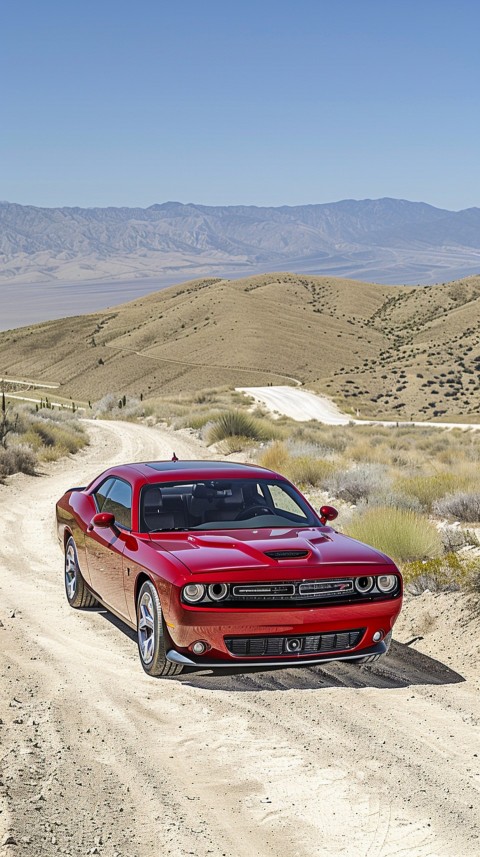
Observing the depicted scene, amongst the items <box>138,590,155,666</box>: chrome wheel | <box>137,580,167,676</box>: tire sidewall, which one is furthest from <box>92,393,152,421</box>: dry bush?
<box>137,580,167,676</box>: tire sidewall

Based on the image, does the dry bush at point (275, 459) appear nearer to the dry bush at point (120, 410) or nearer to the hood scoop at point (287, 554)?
the hood scoop at point (287, 554)

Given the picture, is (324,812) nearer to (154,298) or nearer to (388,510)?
(388,510)

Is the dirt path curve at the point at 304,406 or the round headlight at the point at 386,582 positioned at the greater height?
the round headlight at the point at 386,582

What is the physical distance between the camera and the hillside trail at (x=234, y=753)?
14.2 ft

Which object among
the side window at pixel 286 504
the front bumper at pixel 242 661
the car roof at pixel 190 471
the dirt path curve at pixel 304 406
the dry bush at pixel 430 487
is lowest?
the dirt path curve at pixel 304 406

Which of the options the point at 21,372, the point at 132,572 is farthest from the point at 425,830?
the point at 21,372

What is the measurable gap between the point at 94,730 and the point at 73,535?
351 cm

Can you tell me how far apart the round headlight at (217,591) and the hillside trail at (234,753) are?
1.78ft

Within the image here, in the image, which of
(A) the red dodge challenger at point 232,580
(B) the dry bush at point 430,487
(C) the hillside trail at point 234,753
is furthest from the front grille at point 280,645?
(B) the dry bush at point 430,487

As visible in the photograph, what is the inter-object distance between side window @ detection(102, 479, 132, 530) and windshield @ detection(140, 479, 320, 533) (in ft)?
0.55

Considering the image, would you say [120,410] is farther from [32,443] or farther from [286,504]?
[286,504]

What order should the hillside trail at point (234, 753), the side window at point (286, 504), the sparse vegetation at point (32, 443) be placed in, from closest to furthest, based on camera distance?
the hillside trail at point (234, 753) < the side window at point (286, 504) < the sparse vegetation at point (32, 443)

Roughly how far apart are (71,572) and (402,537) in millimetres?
3517

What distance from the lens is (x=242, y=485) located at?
802 centimetres
